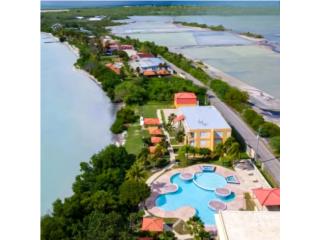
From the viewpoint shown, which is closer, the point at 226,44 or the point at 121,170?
the point at 121,170

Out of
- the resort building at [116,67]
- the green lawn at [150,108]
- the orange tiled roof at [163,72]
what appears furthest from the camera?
the resort building at [116,67]

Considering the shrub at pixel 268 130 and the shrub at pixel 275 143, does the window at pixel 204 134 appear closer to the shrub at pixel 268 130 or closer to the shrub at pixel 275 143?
the shrub at pixel 275 143

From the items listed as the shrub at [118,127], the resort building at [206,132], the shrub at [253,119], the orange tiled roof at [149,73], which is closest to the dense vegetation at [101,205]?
the resort building at [206,132]

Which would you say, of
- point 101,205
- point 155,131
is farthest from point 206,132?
point 101,205

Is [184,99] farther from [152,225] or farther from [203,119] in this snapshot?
[152,225]

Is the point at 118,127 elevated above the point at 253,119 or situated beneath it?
situated beneath
